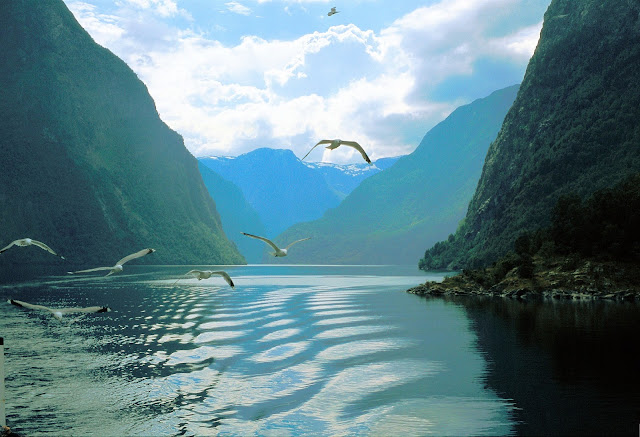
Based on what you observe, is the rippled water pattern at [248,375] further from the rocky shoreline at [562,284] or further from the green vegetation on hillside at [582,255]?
the green vegetation on hillside at [582,255]

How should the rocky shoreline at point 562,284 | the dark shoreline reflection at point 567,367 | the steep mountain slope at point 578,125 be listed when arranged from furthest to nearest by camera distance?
the steep mountain slope at point 578,125
the rocky shoreline at point 562,284
the dark shoreline reflection at point 567,367

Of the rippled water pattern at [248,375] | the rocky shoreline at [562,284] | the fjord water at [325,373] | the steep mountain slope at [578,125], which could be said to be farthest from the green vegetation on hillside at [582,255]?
the steep mountain slope at [578,125]

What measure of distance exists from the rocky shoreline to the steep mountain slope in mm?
46694

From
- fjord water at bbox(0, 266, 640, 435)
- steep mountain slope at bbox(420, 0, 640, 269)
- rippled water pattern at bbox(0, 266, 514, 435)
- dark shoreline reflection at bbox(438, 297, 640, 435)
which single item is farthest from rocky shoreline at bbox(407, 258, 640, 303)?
steep mountain slope at bbox(420, 0, 640, 269)

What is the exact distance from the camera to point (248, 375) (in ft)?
120

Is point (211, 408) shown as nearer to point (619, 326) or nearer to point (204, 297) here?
point (619, 326)

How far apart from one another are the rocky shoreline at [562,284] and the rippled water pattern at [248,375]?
26.2 metres

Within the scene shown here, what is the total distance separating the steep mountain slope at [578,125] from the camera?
146 meters

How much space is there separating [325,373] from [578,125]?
152m

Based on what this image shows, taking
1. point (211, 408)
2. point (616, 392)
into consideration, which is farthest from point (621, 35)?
point (211, 408)

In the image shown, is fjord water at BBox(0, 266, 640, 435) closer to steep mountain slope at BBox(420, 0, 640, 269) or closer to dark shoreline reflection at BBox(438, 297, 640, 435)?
dark shoreline reflection at BBox(438, 297, 640, 435)

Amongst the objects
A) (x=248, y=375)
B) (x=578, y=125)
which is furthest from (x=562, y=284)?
(x=578, y=125)

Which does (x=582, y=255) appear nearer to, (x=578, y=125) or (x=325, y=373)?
(x=325, y=373)

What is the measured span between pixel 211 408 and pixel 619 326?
140ft
